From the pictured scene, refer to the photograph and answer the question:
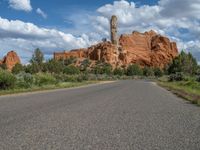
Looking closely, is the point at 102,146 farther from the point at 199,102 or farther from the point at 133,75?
the point at 133,75

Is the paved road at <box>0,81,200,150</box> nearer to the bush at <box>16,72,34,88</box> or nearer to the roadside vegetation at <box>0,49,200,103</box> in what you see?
Result: the roadside vegetation at <box>0,49,200,103</box>

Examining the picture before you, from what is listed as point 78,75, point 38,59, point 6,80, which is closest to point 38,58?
point 38,59

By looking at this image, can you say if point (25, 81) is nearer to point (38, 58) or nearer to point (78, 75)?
point (78, 75)

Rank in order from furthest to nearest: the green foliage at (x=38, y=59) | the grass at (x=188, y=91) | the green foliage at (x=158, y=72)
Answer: the green foliage at (x=158, y=72), the green foliage at (x=38, y=59), the grass at (x=188, y=91)

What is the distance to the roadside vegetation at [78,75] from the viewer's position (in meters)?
33.4

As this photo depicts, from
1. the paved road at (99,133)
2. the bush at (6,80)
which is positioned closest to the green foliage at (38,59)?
the bush at (6,80)

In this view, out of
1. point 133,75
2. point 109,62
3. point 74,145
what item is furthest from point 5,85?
point 109,62

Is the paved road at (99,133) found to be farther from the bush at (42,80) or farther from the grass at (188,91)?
the bush at (42,80)

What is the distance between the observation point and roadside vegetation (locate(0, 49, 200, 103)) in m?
33.4

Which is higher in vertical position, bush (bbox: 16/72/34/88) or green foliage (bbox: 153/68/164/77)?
bush (bbox: 16/72/34/88)

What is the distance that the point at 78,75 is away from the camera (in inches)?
3474

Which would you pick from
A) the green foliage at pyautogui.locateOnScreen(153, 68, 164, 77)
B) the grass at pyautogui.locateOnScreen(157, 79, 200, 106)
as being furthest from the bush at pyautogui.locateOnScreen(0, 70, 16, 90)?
the green foliage at pyautogui.locateOnScreen(153, 68, 164, 77)

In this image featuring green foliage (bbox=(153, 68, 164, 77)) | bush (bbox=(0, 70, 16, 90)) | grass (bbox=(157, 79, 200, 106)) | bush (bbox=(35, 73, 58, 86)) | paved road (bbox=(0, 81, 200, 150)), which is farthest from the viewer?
green foliage (bbox=(153, 68, 164, 77))

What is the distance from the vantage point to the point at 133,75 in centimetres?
16138
